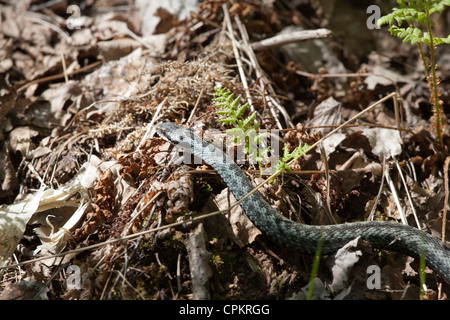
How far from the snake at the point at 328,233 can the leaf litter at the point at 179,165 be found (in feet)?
0.49

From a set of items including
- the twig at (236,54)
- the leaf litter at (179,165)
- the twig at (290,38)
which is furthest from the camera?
the twig at (290,38)

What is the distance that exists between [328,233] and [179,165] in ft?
6.15

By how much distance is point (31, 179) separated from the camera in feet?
16.6

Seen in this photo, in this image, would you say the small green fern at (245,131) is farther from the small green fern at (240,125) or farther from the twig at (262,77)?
the twig at (262,77)

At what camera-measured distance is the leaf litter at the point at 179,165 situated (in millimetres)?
3752

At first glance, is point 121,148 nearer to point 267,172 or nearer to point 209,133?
point 209,133

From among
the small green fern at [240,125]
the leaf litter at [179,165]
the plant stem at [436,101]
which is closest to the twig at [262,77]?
the leaf litter at [179,165]

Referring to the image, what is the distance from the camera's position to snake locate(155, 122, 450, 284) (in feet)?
12.9

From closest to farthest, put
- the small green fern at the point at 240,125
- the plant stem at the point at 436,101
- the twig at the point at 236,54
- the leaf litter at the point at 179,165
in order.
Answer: the leaf litter at the point at 179,165
the small green fern at the point at 240,125
the plant stem at the point at 436,101
the twig at the point at 236,54

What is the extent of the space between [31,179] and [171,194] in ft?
7.68

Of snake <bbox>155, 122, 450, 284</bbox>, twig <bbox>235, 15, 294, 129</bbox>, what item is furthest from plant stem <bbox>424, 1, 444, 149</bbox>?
twig <bbox>235, 15, 294, 129</bbox>

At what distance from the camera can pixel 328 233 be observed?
3979 mm

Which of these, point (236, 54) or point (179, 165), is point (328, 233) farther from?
point (236, 54)
